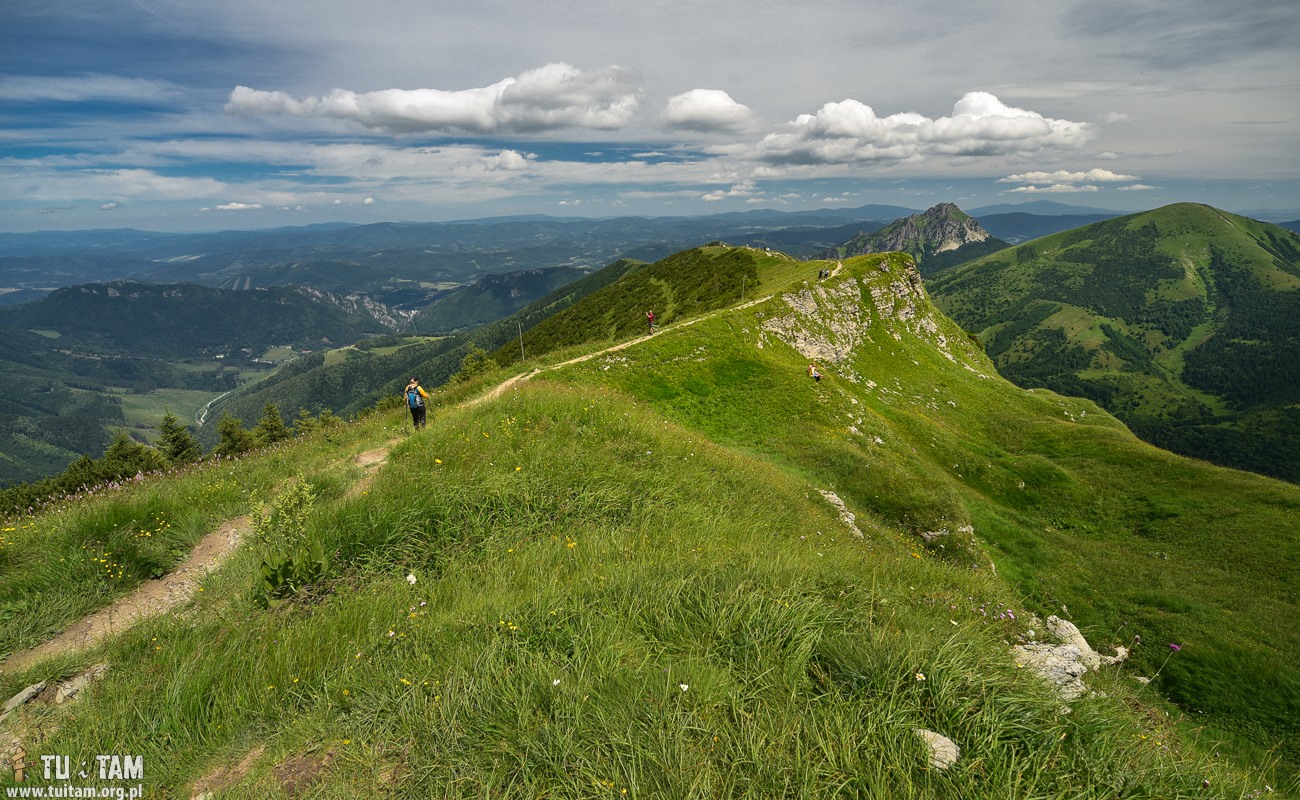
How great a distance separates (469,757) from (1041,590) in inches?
1255

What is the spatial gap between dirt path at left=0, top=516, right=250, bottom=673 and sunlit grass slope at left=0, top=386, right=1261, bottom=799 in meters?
0.78

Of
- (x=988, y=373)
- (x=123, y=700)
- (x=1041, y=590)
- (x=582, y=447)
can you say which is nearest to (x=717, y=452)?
(x=582, y=447)

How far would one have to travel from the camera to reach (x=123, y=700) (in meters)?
5.02

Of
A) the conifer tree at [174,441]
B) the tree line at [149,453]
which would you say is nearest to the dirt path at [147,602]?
the tree line at [149,453]

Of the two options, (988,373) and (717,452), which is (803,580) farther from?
(988,373)

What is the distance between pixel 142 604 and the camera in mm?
7914

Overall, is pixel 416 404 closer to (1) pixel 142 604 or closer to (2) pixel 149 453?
(1) pixel 142 604

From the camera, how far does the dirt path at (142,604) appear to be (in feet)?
21.9

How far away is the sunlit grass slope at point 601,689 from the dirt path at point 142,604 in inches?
30.6

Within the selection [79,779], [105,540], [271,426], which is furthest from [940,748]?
[271,426]

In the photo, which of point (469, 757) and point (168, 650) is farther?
point (168, 650)

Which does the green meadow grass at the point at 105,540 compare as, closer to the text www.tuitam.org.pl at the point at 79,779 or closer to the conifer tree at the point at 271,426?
the text www.tuitam.org.pl at the point at 79,779

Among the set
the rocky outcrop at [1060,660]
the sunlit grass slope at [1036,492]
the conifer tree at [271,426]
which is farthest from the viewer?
the conifer tree at [271,426]

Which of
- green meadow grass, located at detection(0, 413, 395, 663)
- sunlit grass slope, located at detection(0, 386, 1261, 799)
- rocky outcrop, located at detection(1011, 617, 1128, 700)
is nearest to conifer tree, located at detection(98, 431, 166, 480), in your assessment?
green meadow grass, located at detection(0, 413, 395, 663)
